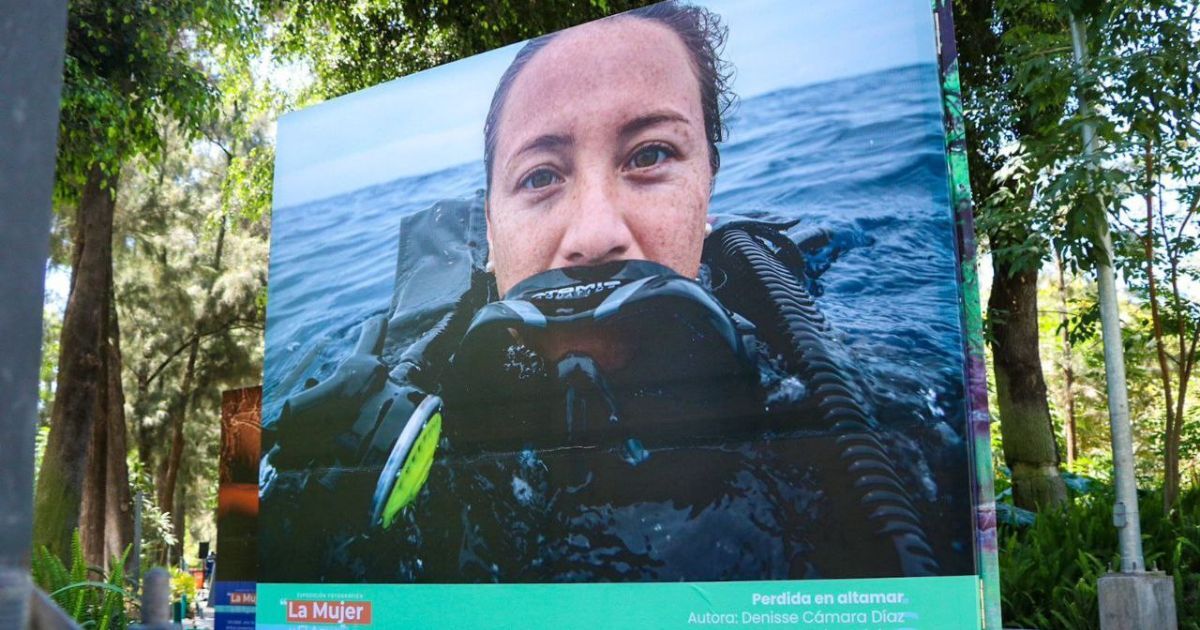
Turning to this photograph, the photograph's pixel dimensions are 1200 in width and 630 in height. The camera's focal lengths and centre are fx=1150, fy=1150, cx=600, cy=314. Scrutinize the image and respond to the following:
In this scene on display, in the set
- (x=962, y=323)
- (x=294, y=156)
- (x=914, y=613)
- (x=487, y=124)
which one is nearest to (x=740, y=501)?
(x=914, y=613)

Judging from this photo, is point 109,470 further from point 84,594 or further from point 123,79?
point 84,594

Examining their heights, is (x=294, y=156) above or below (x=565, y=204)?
above

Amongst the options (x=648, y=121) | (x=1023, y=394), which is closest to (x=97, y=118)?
(x=648, y=121)

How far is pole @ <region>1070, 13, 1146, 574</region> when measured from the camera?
6035 millimetres

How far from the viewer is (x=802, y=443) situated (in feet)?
17.4

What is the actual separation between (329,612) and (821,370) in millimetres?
3258

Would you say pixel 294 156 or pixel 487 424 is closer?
pixel 487 424

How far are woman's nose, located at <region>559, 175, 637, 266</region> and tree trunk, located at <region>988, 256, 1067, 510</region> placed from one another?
16.3ft

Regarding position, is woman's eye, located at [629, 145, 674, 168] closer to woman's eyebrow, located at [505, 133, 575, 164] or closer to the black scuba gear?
woman's eyebrow, located at [505, 133, 575, 164]

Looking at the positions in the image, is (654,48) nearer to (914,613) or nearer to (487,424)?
(487,424)

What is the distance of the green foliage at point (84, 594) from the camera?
684 centimetres

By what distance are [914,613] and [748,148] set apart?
2.39 metres

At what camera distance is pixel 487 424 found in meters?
6.34

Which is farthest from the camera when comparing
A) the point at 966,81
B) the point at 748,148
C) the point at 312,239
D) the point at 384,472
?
the point at 966,81
